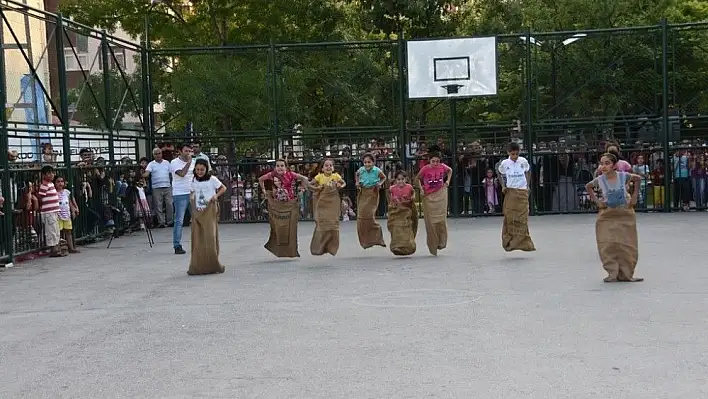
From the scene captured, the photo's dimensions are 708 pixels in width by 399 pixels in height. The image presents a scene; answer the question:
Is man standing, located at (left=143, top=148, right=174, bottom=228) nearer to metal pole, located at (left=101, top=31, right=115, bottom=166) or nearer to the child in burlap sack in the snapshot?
metal pole, located at (left=101, top=31, right=115, bottom=166)

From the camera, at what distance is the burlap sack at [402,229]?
53.1ft

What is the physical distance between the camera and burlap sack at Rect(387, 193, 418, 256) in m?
16.2

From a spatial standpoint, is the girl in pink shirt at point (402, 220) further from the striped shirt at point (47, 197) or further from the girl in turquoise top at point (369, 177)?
the striped shirt at point (47, 197)

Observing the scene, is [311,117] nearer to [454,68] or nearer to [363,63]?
[363,63]

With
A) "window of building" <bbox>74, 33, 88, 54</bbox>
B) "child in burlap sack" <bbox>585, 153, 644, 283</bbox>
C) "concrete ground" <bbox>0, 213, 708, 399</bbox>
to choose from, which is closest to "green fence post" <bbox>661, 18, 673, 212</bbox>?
"concrete ground" <bbox>0, 213, 708, 399</bbox>

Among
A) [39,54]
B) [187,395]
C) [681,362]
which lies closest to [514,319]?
[681,362]

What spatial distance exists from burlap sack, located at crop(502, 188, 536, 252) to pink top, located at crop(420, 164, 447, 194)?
41.6 inches

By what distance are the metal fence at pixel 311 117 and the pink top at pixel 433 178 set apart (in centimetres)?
646

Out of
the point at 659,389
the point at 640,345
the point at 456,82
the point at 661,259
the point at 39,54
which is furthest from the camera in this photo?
the point at 456,82

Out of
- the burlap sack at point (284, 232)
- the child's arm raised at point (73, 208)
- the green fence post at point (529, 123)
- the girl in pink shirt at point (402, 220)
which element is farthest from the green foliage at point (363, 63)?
the burlap sack at point (284, 232)

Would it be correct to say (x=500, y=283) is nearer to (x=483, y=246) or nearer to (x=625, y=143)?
(x=483, y=246)

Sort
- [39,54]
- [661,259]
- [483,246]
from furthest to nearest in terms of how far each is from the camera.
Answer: [39,54] → [483,246] → [661,259]

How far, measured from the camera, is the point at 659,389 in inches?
269

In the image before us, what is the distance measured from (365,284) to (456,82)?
1386 centimetres
